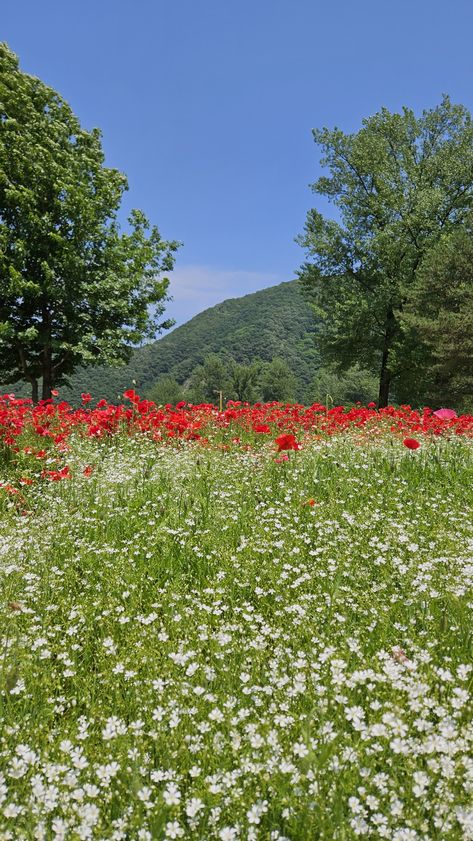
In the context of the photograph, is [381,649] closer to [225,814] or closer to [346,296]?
[225,814]

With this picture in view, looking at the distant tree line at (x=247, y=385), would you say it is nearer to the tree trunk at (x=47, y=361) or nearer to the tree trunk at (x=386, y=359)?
the tree trunk at (x=386, y=359)

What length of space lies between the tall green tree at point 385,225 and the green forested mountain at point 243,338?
8495 centimetres

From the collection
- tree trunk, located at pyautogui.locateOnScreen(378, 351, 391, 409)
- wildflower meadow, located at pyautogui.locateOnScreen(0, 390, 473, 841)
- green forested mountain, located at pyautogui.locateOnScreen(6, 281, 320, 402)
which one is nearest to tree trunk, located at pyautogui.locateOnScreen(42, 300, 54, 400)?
wildflower meadow, located at pyautogui.locateOnScreen(0, 390, 473, 841)

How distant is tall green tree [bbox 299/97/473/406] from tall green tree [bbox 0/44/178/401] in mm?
10410

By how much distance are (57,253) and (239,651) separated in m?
18.0

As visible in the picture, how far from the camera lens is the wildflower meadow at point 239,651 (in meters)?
1.79

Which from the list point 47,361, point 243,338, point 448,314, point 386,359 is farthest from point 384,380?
point 243,338

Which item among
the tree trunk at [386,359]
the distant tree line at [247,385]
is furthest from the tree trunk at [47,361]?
the distant tree line at [247,385]

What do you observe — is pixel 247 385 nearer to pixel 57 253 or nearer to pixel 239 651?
pixel 57 253

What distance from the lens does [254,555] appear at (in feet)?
13.3

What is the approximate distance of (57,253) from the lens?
58.1 ft

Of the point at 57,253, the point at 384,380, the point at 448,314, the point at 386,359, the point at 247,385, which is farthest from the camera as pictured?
the point at 247,385

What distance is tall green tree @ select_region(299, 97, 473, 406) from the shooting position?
80.8 feet

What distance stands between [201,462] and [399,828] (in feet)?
17.7
